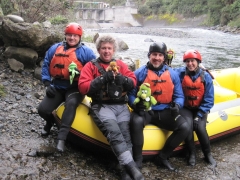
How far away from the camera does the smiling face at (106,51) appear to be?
11.1 feet

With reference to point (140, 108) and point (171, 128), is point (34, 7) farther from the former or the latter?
point (171, 128)

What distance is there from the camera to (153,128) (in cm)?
379

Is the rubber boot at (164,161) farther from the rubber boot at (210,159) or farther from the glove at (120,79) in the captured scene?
the glove at (120,79)

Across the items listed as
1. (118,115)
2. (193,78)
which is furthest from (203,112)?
(118,115)

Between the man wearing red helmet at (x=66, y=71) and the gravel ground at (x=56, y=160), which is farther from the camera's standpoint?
the man wearing red helmet at (x=66, y=71)

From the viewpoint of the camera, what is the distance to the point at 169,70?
3.75 metres

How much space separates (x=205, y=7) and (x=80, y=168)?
140ft

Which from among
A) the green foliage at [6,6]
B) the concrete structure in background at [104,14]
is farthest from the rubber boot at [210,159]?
the concrete structure in background at [104,14]

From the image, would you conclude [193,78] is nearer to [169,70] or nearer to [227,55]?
[169,70]

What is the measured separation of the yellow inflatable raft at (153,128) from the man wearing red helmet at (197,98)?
0.24 metres

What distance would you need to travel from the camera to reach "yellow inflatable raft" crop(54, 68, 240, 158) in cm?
363

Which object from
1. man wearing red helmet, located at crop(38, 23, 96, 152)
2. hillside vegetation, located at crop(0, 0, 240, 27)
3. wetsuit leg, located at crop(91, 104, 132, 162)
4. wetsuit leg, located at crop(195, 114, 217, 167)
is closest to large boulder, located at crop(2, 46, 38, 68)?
man wearing red helmet, located at crop(38, 23, 96, 152)

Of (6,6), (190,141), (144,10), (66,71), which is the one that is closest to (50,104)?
(66,71)

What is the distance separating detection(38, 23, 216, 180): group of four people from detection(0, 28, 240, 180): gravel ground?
18cm
